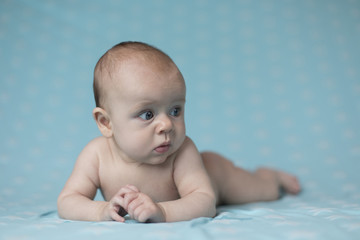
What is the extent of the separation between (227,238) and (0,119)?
1601 mm

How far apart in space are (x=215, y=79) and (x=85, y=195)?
1311mm

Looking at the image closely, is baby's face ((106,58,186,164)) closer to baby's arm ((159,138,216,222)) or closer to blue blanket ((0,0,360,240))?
baby's arm ((159,138,216,222))

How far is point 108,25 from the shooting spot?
241 cm

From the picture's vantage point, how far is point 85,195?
46.8 inches

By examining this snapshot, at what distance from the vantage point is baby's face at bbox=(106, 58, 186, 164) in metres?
1.05

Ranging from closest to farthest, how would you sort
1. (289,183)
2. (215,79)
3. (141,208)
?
(141,208)
(289,183)
(215,79)

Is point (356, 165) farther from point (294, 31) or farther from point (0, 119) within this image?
point (0, 119)

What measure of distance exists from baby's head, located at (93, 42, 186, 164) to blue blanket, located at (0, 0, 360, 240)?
0.71 m

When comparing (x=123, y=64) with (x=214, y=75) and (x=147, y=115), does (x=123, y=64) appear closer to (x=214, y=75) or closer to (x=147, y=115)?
(x=147, y=115)

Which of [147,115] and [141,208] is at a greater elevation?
[147,115]

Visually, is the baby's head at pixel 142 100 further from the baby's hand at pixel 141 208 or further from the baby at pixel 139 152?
the baby's hand at pixel 141 208

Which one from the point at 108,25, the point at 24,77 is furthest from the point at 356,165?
the point at 24,77

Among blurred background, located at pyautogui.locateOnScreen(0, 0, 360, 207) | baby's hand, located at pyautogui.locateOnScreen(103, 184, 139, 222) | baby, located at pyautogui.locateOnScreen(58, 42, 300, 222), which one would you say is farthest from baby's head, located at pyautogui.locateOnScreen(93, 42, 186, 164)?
blurred background, located at pyautogui.locateOnScreen(0, 0, 360, 207)

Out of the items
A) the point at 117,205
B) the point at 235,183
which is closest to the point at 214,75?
the point at 235,183
